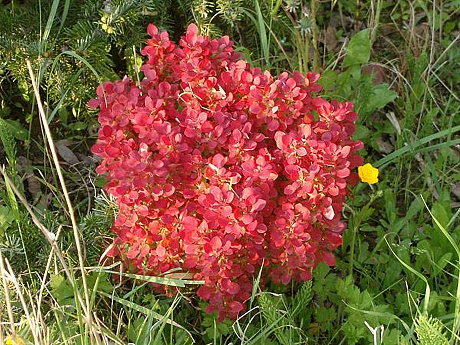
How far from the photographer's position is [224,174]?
Answer: 175cm

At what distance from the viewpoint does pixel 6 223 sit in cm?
203

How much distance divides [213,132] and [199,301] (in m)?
0.50

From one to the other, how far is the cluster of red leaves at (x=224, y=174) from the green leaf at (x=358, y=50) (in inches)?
27.1

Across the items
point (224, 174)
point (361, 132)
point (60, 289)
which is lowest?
point (361, 132)

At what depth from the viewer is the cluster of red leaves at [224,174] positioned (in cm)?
176

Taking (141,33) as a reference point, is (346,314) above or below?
below

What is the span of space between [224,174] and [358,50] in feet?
3.44

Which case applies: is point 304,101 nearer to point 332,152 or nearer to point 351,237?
point 332,152

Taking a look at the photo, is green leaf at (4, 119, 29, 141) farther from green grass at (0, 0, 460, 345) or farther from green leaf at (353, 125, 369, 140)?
green leaf at (353, 125, 369, 140)

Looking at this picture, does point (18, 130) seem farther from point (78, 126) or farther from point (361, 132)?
point (361, 132)

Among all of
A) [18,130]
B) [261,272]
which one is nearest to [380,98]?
[261,272]

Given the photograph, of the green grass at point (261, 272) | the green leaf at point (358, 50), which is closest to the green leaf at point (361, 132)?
the green grass at point (261, 272)

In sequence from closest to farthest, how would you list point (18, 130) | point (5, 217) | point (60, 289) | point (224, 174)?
1. point (224, 174)
2. point (60, 289)
3. point (5, 217)
4. point (18, 130)


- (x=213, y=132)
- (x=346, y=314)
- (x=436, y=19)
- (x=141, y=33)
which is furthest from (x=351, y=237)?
(x=436, y=19)
